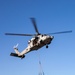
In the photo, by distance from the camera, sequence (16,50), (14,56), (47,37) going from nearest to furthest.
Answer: (47,37)
(14,56)
(16,50)

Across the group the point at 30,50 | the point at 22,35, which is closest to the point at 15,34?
the point at 22,35

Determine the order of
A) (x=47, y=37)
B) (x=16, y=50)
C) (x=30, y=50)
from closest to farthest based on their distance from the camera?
(x=47, y=37) < (x=30, y=50) < (x=16, y=50)

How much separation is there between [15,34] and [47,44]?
284 inches

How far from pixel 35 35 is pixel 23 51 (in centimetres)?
711

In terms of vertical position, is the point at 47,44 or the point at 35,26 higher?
the point at 35,26

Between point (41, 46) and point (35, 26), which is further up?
point (35, 26)

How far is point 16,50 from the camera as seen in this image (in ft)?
257

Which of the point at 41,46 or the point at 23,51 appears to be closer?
the point at 41,46

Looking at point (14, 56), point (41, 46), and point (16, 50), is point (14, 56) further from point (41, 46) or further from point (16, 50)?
point (41, 46)

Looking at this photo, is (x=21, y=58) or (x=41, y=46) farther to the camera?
(x=21, y=58)

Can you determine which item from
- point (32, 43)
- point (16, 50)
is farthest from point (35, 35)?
point (16, 50)

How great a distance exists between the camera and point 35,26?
210ft

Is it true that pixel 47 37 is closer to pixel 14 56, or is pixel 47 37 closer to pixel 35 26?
pixel 35 26

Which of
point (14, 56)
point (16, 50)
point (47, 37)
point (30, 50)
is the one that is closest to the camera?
→ point (47, 37)
